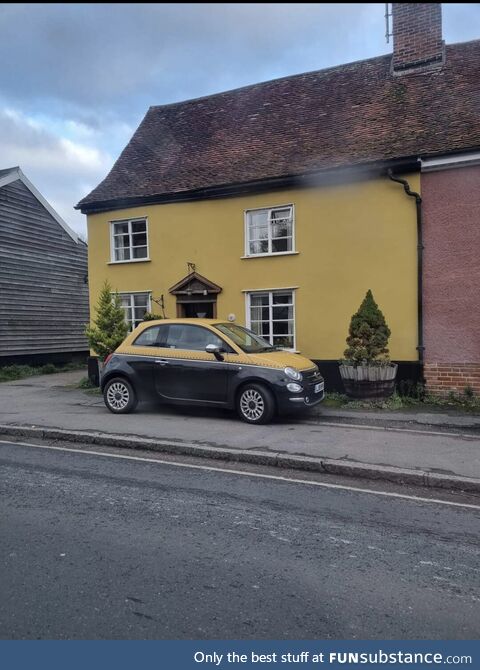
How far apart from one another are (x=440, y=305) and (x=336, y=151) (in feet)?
14.6

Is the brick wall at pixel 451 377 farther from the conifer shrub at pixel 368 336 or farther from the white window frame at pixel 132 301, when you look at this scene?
the white window frame at pixel 132 301

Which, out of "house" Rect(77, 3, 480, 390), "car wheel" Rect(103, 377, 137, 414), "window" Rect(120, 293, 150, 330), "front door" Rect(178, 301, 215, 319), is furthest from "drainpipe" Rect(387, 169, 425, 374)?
"window" Rect(120, 293, 150, 330)

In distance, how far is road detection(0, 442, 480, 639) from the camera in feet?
9.59

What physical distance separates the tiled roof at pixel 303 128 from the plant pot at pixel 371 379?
458 cm

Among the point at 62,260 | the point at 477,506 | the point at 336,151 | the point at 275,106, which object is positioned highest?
the point at 275,106

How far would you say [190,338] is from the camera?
29.7 ft

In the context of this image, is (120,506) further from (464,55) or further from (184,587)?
(464,55)

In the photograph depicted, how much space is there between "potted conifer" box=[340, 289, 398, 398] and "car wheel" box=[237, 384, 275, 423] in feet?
8.77

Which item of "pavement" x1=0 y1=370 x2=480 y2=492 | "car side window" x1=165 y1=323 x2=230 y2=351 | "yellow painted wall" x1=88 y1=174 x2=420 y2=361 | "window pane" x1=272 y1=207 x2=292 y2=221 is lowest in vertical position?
"pavement" x1=0 y1=370 x2=480 y2=492

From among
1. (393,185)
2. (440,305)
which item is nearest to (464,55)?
(393,185)

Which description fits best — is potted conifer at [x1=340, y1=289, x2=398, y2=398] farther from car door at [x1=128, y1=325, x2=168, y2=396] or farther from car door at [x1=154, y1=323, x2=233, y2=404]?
car door at [x1=128, y1=325, x2=168, y2=396]

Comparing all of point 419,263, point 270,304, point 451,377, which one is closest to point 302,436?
point 451,377

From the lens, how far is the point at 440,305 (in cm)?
1061

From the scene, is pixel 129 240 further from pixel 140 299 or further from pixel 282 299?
pixel 282 299
